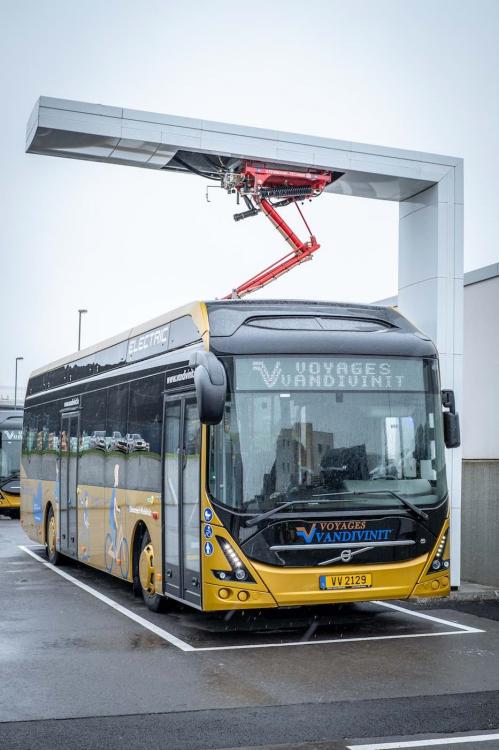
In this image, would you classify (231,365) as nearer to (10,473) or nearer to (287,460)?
(287,460)

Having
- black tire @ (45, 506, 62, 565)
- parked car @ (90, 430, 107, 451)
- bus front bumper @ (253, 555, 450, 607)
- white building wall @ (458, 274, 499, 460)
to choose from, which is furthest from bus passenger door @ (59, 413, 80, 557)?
bus front bumper @ (253, 555, 450, 607)

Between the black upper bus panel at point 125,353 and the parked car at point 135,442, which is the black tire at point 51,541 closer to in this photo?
the black upper bus panel at point 125,353

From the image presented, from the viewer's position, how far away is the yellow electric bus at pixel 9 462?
32938 mm

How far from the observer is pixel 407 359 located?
1048 centimetres

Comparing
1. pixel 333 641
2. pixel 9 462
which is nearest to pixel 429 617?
pixel 333 641

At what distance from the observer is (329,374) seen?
1017 cm

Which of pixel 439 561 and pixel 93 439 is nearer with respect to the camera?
pixel 439 561

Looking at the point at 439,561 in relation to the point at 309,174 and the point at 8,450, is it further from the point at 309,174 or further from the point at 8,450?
the point at 8,450

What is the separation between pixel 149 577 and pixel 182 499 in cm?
181

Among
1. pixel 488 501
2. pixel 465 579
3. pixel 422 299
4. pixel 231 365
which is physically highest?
pixel 422 299

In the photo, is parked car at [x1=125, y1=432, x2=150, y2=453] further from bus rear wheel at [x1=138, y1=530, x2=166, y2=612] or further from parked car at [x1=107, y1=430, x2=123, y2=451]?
bus rear wheel at [x1=138, y1=530, x2=166, y2=612]

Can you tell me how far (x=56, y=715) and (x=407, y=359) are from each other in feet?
16.4

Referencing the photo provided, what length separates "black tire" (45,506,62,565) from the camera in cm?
1792

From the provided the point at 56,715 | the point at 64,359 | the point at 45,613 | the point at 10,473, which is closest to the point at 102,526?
the point at 45,613
